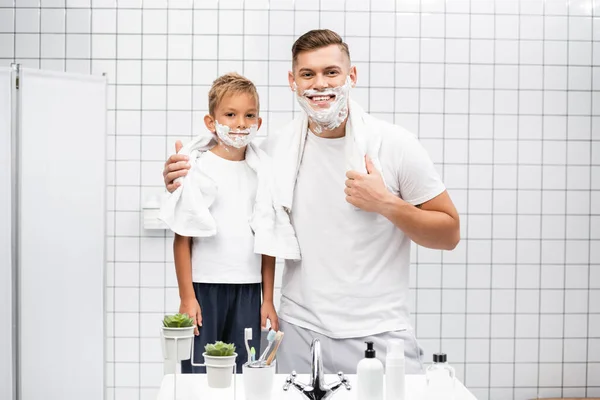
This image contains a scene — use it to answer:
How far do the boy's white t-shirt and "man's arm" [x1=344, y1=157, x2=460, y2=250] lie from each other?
0.34 m

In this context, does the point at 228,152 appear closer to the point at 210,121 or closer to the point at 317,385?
the point at 210,121

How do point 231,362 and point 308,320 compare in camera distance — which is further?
point 308,320

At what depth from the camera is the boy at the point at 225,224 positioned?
6.88ft

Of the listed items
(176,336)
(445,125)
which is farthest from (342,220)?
(445,125)

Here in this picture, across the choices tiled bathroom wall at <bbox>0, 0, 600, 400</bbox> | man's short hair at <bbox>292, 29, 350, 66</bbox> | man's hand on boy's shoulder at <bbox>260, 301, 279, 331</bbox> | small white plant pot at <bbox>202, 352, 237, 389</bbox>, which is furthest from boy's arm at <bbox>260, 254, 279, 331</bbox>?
tiled bathroom wall at <bbox>0, 0, 600, 400</bbox>

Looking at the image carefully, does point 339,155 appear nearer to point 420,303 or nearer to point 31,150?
point 31,150

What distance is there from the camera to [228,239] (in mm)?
2145

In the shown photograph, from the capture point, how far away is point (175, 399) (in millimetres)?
1800

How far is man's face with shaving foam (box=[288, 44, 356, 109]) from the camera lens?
1993 millimetres

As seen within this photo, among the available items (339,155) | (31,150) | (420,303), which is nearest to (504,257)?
(420,303)

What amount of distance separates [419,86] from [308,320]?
72.1 inches

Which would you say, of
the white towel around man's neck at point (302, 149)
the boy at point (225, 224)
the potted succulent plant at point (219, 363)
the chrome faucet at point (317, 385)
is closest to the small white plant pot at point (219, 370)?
the potted succulent plant at point (219, 363)

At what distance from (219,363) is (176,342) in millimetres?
113

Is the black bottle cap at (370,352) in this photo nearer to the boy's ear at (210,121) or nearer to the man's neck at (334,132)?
the man's neck at (334,132)
